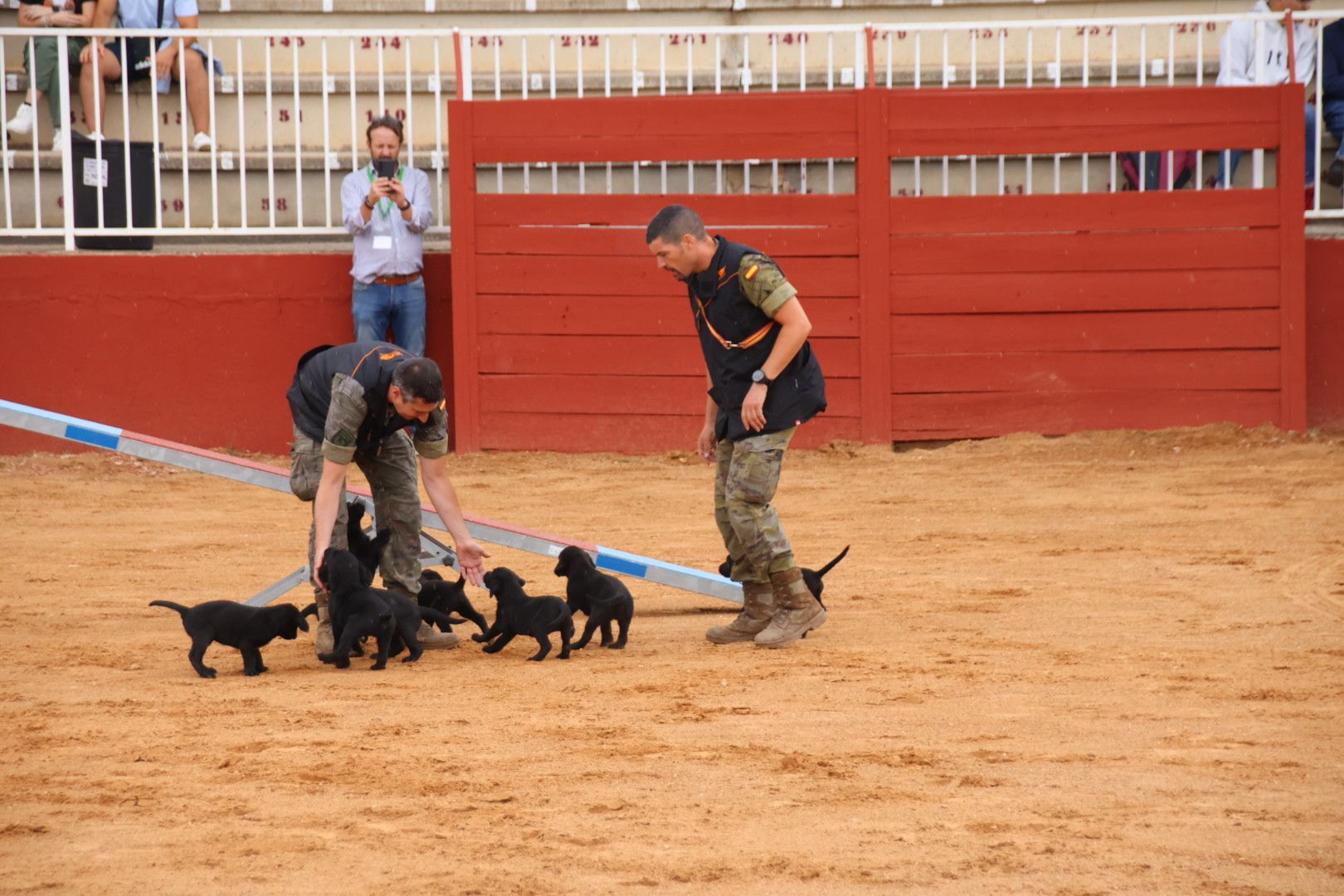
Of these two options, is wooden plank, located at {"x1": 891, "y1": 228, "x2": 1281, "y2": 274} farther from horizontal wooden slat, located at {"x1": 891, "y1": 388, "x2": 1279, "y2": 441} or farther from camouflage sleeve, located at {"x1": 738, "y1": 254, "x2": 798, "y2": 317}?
camouflage sleeve, located at {"x1": 738, "y1": 254, "x2": 798, "y2": 317}

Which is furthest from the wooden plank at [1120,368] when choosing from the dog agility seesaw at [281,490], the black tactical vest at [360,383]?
the black tactical vest at [360,383]

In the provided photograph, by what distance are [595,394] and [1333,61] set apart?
19.7 ft

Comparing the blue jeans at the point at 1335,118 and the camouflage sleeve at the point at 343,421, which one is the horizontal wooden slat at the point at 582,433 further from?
the camouflage sleeve at the point at 343,421

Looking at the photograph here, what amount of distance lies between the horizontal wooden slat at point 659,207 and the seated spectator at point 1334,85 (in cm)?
369

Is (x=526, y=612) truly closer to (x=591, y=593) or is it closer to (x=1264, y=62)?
(x=591, y=593)

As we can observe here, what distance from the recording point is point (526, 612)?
6.07m

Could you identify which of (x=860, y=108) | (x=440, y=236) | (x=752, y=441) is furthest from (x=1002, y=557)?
(x=440, y=236)

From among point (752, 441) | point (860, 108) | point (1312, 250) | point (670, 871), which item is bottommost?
point (670, 871)

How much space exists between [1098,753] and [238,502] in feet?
23.0

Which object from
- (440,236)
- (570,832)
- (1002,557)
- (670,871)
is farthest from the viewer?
(440,236)

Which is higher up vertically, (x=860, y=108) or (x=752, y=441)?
(x=860, y=108)

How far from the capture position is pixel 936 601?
285 inches

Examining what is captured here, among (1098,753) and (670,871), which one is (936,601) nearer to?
(1098,753)

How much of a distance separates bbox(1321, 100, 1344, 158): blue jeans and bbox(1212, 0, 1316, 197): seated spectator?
98 mm
